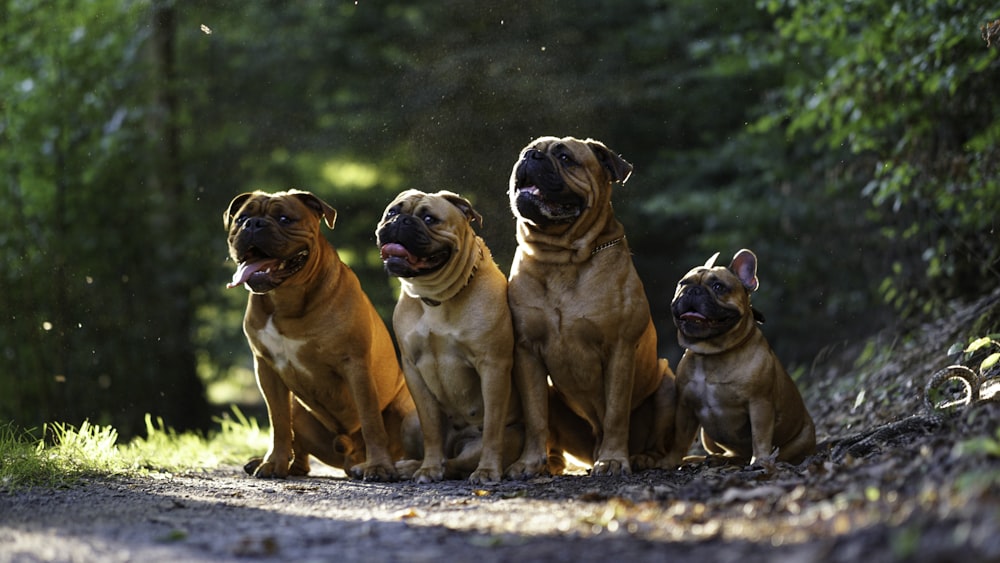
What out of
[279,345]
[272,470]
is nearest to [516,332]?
[279,345]

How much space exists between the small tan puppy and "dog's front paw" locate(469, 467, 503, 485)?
1.04m

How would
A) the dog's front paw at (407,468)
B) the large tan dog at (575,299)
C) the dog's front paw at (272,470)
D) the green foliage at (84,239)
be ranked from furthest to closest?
the green foliage at (84,239) < the dog's front paw at (272,470) < the dog's front paw at (407,468) < the large tan dog at (575,299)

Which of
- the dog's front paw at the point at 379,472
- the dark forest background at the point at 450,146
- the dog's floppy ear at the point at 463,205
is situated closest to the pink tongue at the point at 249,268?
the dog's floppy ear at the point at 463,205

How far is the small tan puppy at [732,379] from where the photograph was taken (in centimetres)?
592

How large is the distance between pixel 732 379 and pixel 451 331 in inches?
62.3

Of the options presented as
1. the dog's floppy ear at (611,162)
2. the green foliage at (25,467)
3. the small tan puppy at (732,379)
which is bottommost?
the green foliage at (25,467)

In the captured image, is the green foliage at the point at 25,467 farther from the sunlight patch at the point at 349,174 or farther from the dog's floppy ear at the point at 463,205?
the sunlight patch at the point at 349,174

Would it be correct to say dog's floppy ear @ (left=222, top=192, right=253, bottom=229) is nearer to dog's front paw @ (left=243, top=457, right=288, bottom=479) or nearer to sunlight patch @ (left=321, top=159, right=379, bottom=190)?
dog's front paw @ (left=243, top=457, right=288, bottom=479)

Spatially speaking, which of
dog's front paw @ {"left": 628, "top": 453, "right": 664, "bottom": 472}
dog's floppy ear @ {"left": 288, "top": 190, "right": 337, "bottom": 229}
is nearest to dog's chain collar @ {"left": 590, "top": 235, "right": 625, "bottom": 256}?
dog's front paw @ {"left": 628, "top": 453, "right": 664, "bottom": 472}

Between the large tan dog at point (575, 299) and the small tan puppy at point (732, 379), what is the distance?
28 centimetres

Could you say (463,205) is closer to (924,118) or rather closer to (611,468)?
(611,468)

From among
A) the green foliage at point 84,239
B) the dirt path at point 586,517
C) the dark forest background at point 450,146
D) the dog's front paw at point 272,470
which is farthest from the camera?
the green foliage at point 84,239

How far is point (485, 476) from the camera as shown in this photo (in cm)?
584

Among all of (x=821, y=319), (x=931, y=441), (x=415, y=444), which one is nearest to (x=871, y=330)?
(x=821, y=319)
